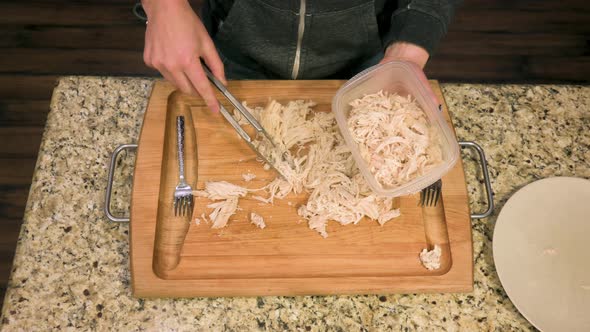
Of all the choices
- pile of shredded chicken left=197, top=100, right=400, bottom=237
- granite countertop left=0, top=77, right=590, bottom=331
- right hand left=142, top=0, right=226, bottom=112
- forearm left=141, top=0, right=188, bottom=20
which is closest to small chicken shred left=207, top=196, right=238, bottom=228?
pile of shredded chicken left=197, top=100, right=400, bottom=237

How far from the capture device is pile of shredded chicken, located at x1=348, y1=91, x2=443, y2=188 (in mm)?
1317

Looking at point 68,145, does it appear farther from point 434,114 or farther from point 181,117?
point 434,114

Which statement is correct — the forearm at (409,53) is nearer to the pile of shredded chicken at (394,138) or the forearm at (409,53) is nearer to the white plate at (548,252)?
the pile of shredded chicken at (394,138)

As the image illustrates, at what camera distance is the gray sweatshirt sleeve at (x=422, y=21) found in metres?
1.43

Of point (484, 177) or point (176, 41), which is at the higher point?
point (176, 41)

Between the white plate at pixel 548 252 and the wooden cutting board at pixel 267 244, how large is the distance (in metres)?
0.11


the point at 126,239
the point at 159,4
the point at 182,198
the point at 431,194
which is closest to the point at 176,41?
the point at 159,4

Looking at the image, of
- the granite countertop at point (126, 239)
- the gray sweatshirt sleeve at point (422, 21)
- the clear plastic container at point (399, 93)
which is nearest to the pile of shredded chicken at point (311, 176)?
the clear plastic container at point (399, 93)

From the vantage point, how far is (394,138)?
1.35m

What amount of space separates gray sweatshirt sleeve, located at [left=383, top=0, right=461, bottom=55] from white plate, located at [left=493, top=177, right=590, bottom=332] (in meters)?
0.55

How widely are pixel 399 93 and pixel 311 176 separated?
1.27 feet

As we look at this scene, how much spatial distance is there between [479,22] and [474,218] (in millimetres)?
2285

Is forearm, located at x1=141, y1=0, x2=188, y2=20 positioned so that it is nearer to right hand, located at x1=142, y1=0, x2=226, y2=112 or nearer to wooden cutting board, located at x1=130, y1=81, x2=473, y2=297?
right hand, located at x1=142, y1=0, x2=226, y2=112

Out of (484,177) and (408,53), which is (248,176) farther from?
(484,177)
